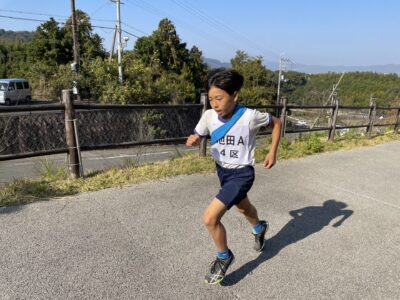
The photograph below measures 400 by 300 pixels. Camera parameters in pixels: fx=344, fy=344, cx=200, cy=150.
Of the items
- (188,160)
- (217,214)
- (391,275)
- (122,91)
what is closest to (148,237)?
(217,214)

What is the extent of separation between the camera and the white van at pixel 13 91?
90.1 feet

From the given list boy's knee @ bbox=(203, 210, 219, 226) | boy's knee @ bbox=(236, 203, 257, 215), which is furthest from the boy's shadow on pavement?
boy's knee @ bbox=(203, 210, 219, 226)

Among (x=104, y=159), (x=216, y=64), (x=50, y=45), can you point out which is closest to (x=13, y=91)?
(x=50, y=45)

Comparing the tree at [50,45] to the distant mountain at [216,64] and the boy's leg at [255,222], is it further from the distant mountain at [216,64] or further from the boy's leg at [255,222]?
the boy's leg at [255,222]

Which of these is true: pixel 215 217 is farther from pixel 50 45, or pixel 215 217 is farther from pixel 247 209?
pixel 50 45

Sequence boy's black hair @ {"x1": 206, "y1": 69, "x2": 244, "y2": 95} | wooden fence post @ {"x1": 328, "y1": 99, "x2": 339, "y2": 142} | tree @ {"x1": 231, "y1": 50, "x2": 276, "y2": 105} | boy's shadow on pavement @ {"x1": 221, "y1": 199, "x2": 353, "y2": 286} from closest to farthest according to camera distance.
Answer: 1. boy's black hair @ {"x1": 206, "y1": 69, "x2": 244, "y2": 95}
2. boy's shadow on pavement @ {"x1": 221, "y1": 199, "x2": 353, "y2": 286}
3. wooden fence post @ {"x1": 328, "y1": 99, "x2": 339, "y2": 142}
4. tree @ {"x1": 231, "y1": 50, "x2": 276, "y2": 105}

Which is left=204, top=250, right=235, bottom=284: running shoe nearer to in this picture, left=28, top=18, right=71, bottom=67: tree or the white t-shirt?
the white t-shirt

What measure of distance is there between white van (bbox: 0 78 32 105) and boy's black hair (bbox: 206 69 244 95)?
29.6 m

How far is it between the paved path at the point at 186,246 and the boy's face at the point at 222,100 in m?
1.29

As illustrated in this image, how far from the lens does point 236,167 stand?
2596mm

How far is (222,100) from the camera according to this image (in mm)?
2451

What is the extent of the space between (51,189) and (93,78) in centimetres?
2041

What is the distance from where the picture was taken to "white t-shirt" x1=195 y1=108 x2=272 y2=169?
8.39 ft

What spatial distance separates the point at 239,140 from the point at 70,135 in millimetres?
2839
